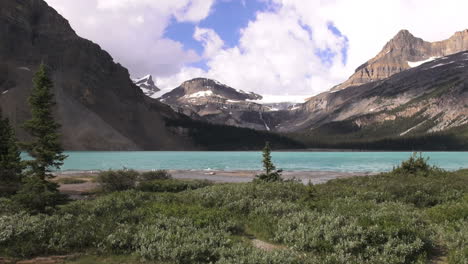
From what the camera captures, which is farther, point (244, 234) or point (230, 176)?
point (230, 176)

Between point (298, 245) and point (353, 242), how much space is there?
5.70 ft

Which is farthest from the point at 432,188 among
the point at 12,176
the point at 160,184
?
the point at 12,176

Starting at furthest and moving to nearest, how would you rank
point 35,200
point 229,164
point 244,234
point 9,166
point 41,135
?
point 229,164 < point 9,166 < point 41,135 < point 35,200 < point 244,234

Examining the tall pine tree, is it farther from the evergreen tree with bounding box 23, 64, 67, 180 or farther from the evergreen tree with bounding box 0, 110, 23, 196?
the evergreen tree with bounding box 0, 110, 23, 196

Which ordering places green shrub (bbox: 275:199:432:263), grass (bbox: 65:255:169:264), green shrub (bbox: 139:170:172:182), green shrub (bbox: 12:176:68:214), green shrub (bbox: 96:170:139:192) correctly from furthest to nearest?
green shrub (bbox: 139:170:172:182)
green shrub (bbox: 96:170:139:192)
green shrub (bbox: 12:176:68:214)
grass (bbox: 65:255:169:264)
green shrub (bbox: 275:199:432:263)

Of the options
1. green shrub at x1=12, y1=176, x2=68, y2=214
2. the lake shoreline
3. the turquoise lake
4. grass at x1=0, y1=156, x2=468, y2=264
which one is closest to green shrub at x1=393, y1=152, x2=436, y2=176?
grass at x1=0, y1=156, x2=468, y2=264

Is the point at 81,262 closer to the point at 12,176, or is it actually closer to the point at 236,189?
the point at 236,189

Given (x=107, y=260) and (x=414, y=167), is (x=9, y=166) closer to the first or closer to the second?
(x=107, y=260)

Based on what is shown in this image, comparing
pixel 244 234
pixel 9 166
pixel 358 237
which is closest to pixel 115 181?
pixel 9 166

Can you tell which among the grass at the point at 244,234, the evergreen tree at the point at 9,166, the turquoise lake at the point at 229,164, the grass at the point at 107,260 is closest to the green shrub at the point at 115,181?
the evergreen tree at the point at 9,166

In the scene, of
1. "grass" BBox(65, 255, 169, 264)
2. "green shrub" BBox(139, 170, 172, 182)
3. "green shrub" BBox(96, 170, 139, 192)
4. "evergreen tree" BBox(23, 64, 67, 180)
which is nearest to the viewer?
"grass" BBox(65, 255, 169, 264)

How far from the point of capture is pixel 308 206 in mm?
17328

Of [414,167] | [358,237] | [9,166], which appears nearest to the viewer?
[358,237]

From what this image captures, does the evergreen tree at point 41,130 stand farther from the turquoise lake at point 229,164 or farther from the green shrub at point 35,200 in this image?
the turquoise lake at point 229,164
